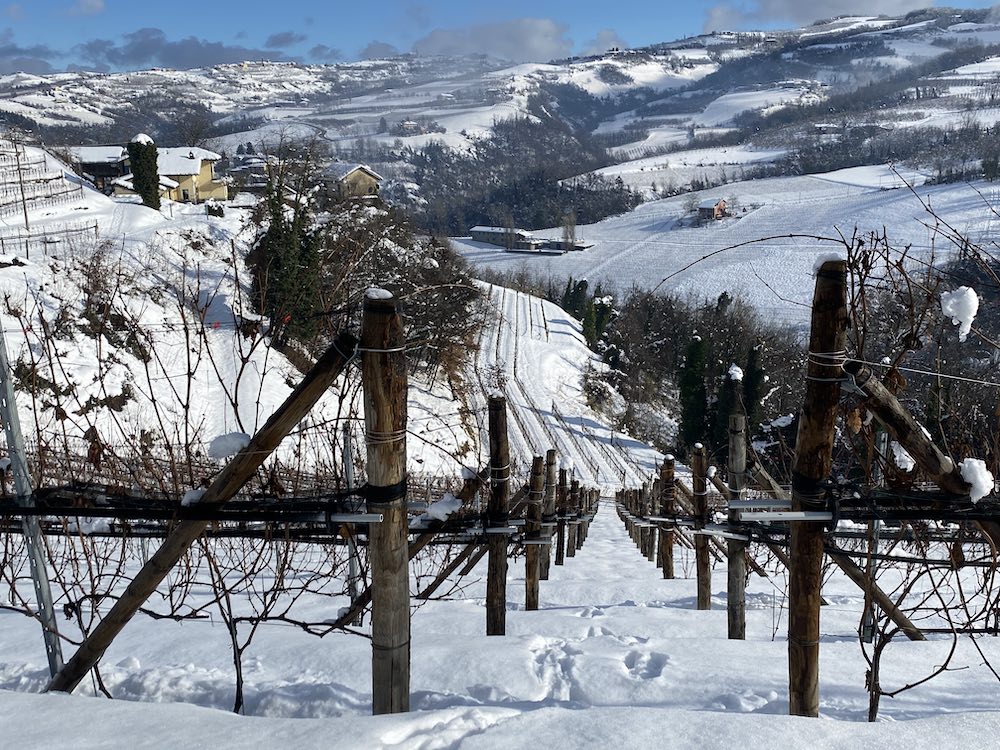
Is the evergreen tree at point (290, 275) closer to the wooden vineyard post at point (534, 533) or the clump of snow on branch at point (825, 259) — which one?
the clump of snow on branch at point (825, 259)

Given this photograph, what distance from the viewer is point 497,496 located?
4.14 m

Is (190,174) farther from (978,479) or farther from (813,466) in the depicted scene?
(978,479)

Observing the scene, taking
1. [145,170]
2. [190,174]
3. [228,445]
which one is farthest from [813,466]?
[190,174]

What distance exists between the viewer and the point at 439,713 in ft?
7.86

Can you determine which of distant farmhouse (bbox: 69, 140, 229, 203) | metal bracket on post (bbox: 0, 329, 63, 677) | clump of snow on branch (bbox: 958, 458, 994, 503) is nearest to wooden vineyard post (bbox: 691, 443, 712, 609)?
clump of snow on branch (bbox: 958, 458, 994, 503)

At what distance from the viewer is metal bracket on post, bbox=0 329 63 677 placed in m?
2.99

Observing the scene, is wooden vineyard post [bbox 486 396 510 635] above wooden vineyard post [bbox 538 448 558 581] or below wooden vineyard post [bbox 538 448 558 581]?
above

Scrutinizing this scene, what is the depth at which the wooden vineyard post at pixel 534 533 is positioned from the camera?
547 centimetres

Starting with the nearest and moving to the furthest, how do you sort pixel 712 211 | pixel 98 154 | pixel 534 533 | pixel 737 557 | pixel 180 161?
pixel 737 557, pixel 534 533, pixel 180 161, pixel 98 154, pixel 712 211

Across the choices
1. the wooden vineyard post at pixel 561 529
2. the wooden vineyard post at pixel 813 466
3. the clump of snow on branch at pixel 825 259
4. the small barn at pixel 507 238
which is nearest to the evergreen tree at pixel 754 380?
the wooden vineyard post at pixel 561 529

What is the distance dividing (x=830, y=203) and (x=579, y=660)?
324 feet

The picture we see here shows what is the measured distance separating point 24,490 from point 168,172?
154 feet

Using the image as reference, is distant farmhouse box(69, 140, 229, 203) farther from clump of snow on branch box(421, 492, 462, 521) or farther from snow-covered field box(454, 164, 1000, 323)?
clump of snow on branch box(421, 492, 462, 521)

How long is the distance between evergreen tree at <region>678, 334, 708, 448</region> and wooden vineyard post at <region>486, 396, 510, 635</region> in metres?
27.5
